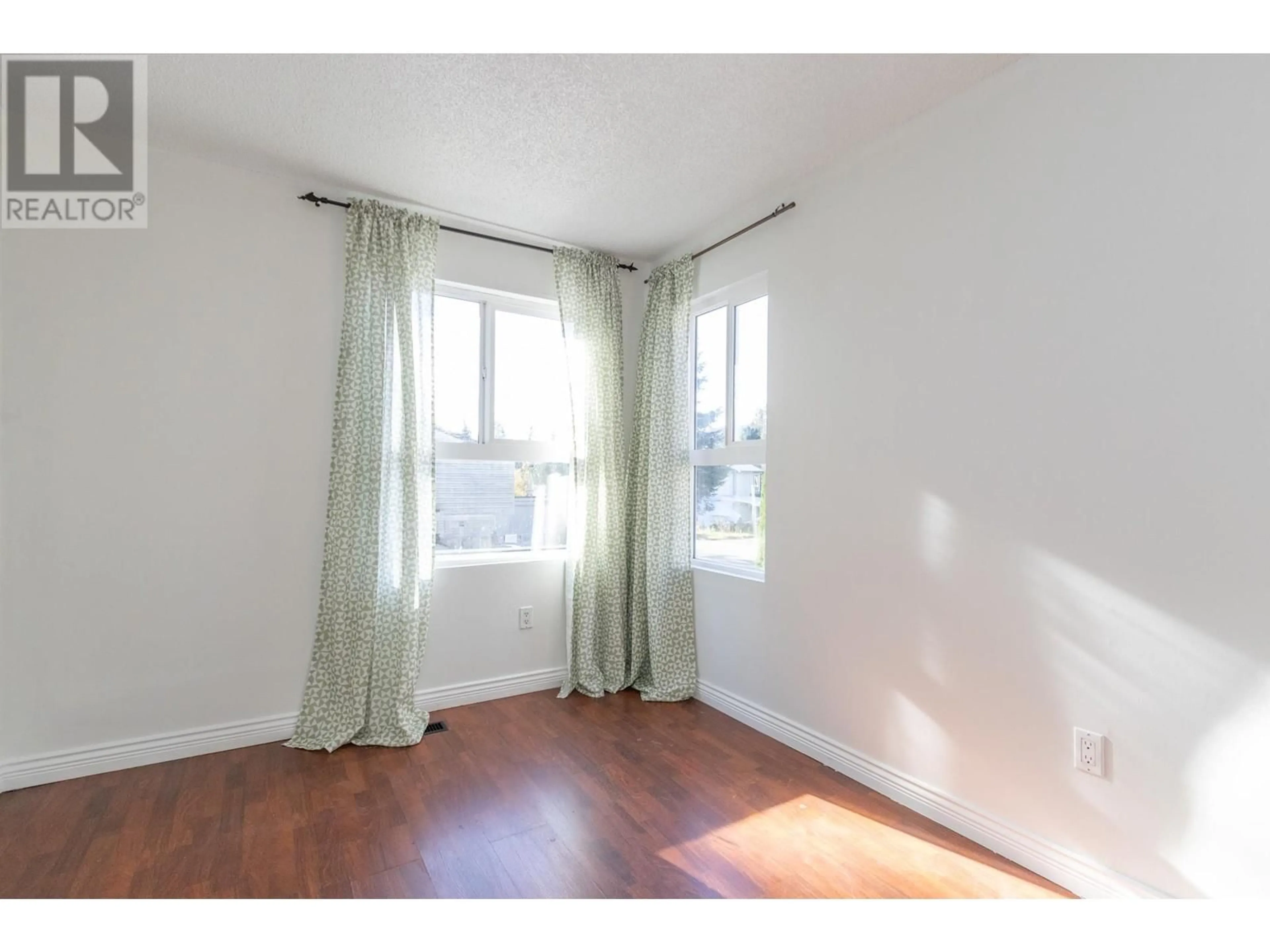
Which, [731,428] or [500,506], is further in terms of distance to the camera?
[500,506]

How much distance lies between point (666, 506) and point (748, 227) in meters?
1.50

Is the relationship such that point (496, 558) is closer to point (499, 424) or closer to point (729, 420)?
point (499, 424)

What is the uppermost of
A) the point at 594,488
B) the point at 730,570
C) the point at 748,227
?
the point at 748,227

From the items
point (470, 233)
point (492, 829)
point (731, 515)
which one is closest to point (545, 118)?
point (470, 233)

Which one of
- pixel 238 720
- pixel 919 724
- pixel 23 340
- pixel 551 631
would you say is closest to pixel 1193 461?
pixel 919 724

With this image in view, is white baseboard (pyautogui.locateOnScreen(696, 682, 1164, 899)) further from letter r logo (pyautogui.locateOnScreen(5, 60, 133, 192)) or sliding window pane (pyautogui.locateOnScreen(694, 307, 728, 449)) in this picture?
letter r logo (pyautogui.locateOnScreen(5, 60, 133, 192))

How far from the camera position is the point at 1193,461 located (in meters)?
1.48

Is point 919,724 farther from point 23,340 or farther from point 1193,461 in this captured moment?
point 23,340

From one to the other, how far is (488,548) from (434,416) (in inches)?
31.9

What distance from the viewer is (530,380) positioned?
3404 mm

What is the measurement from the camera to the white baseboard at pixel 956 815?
1.62m

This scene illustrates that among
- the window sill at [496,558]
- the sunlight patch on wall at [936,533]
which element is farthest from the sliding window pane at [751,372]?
the window sill at [496,558]

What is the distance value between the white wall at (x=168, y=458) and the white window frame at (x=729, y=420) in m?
1.86
